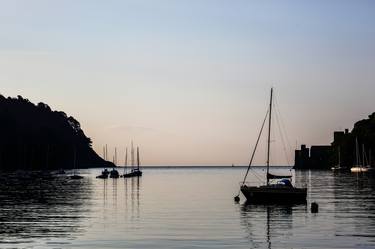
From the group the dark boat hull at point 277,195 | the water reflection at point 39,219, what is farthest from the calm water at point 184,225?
the dark boat hull at point 277,195

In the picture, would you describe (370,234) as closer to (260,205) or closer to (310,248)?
(310,248)

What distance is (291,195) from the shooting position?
84125mm

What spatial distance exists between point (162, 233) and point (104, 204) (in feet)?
117

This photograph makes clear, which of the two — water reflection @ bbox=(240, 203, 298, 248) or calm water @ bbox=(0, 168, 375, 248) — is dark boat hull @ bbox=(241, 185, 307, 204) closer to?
water reflection @ bbox=(240, 203, 298, 248)

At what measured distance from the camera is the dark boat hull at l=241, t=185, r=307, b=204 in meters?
83.9

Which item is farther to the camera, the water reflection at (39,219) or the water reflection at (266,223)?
the water reflection at (39,219)

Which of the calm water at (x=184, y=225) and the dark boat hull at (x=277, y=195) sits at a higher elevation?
the dark boat hull at (x=277, y=195)

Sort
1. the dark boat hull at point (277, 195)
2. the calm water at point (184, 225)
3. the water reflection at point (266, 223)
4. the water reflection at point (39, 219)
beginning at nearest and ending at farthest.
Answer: the calm water at point (184, 225) → the water reflection at point (266, 223) → the water reflection at point (39, 219) → the dark boat hull at point (277, 195)

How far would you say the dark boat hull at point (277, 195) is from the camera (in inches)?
3305

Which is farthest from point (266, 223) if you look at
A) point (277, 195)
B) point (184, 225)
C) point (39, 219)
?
point (277, 195)

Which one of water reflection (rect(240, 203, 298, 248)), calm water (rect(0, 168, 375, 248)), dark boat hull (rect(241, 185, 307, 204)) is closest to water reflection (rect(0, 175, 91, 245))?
calm water (rect(0, 168, 375, 248))

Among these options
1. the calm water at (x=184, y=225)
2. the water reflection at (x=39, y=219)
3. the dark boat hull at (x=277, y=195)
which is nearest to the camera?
the calm water at (x=184, y=225)

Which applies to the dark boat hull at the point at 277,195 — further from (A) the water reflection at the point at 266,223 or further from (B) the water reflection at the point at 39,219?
(B) the water reflection at the point at 39,219

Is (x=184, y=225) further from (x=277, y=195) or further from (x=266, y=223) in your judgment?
(x=277, y=195)
